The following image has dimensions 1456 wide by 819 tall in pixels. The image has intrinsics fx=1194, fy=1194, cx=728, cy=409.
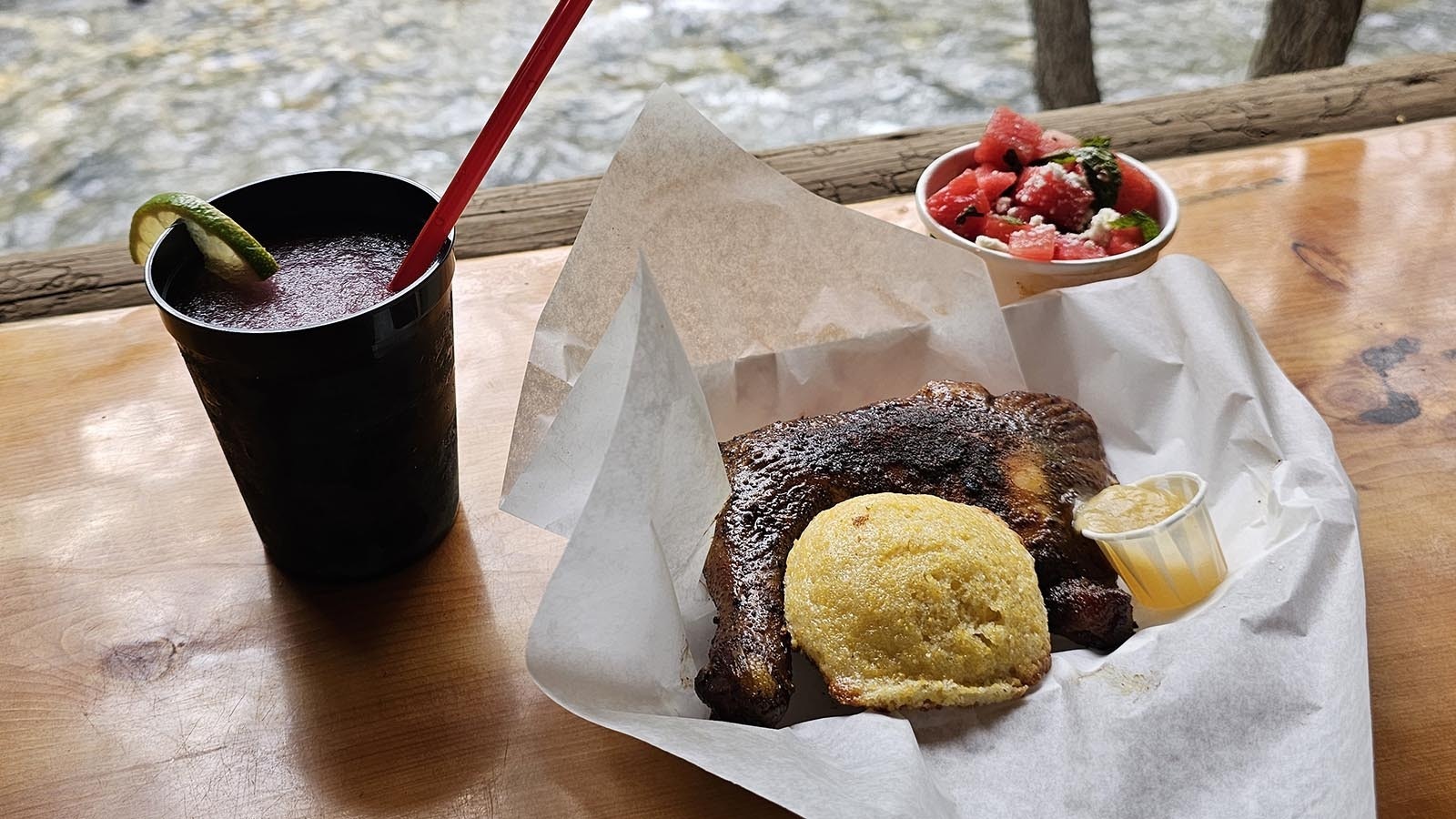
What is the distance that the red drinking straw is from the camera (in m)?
1.00

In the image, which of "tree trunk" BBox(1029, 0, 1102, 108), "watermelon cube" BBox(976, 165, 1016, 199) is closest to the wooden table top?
"watermelon cube" BBox(976, 165, 1016, 199)

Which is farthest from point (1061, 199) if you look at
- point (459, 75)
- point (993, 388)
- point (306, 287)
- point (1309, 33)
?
point (459, 75)

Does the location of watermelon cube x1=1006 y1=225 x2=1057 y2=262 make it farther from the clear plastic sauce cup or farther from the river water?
the river water

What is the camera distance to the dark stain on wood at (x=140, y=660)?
3.78 feet

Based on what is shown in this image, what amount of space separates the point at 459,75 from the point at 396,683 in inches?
157

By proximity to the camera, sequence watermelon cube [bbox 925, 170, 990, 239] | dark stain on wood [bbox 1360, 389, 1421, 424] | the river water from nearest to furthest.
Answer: dark stain on wood [bbox 1360, 389, 1421, 424]
watermelon cube [bbox 925, 170, 990, 239]
the river water

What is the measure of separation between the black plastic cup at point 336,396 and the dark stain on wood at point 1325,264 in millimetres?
1195

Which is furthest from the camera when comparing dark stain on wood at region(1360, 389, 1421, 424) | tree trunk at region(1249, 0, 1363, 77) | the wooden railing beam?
tree trunk at region(1249, 0, 1363, 77)

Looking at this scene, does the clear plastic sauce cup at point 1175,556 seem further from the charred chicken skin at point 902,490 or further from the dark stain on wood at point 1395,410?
the dark stain on wood at point 1395,410

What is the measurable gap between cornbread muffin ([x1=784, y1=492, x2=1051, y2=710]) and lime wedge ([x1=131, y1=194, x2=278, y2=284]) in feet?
1.85

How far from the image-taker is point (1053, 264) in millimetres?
1427

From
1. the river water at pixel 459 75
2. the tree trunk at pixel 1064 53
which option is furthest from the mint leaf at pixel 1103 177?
the river water at pixel 459 75

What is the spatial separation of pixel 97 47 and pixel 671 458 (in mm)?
4699

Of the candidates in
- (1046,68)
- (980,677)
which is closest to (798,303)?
(980,677)
